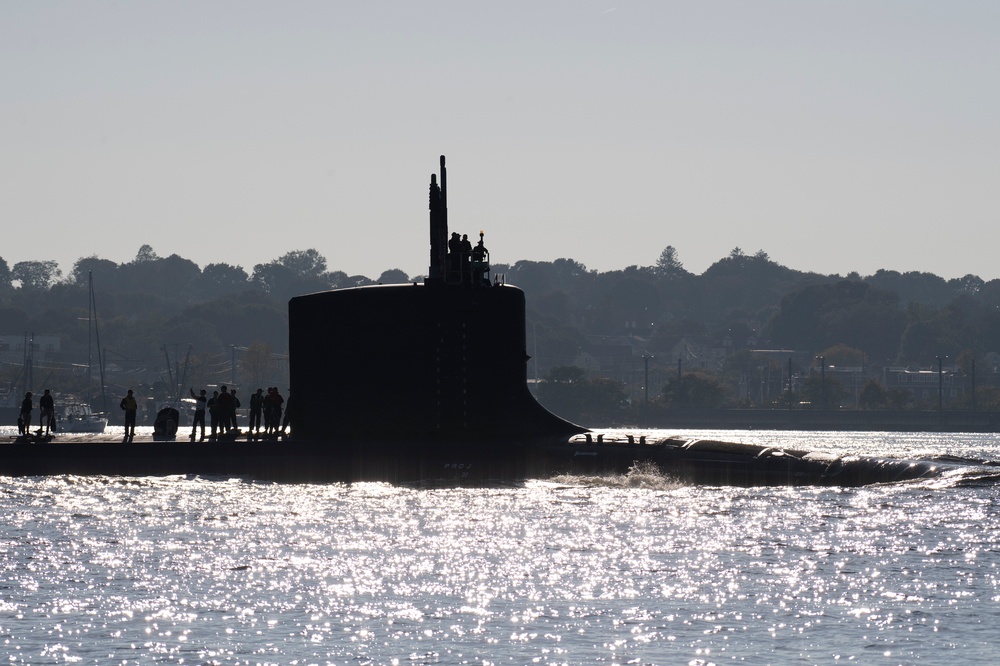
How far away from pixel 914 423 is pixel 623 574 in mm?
127749

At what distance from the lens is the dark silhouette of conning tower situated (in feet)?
91.3

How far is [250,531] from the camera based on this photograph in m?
22.5

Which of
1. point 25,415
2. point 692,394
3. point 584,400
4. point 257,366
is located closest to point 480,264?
point 25,415

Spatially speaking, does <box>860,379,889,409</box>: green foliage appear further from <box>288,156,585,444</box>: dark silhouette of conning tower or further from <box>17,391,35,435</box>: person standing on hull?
<box>288,156,585,444</box>: dark silhouette of conning tower

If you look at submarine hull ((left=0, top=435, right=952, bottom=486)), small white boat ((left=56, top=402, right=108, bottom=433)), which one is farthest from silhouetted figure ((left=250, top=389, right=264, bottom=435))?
small white boat ((left=56, top=402, right=108, bottom=433))

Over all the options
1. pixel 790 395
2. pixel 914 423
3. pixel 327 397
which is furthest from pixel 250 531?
pixel 790 395

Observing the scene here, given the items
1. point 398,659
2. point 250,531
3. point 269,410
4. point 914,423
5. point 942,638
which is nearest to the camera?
point 398,659

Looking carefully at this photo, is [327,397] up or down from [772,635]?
up

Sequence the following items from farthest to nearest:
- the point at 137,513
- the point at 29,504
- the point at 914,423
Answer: the point at 914,423
the point at 29,504
the point at 137,513

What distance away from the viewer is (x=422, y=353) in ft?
91.5

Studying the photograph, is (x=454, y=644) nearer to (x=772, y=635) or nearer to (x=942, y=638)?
(x=772, y=635)

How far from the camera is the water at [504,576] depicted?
14461 mm

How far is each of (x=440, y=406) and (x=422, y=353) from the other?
111 centimetres

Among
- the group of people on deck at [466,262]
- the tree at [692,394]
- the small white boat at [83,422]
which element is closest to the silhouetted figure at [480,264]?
the group of people on deck at [466,262]
